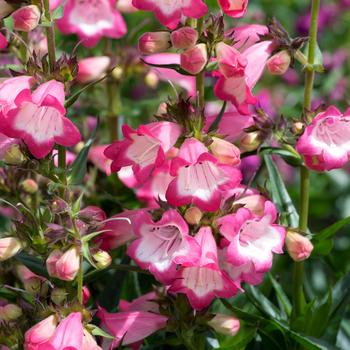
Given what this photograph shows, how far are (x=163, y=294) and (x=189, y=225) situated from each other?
195 millimetres

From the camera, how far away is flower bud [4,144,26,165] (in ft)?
5.45

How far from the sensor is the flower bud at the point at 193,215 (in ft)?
5.37

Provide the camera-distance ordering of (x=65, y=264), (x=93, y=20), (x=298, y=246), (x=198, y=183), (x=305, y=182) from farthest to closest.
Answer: (x=93, y=20), (x=305, y=182), (x=298, y=246), (x=198, y=183), (x=65, y=264)

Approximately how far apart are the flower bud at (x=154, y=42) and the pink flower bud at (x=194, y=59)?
0.07 metres

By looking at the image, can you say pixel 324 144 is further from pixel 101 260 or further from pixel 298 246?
pixel 101 260

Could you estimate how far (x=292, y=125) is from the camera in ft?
5.81

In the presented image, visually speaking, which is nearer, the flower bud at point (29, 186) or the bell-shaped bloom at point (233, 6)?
the bell-shaped bloom at point (233, 6)

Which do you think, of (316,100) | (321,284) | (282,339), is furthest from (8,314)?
(316,100)

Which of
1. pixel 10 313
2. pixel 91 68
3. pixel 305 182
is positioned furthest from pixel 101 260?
pixel 91 68

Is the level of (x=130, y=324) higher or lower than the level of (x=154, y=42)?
lower

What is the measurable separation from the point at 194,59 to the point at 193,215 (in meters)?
0.29

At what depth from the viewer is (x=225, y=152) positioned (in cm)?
161

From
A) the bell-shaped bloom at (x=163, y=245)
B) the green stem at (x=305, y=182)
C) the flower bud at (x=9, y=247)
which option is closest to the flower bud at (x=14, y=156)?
the flower bud at (x=9, y=247)

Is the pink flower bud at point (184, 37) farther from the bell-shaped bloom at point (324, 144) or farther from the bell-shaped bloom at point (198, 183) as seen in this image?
the bell-shaped bloom at point (324, 144)
